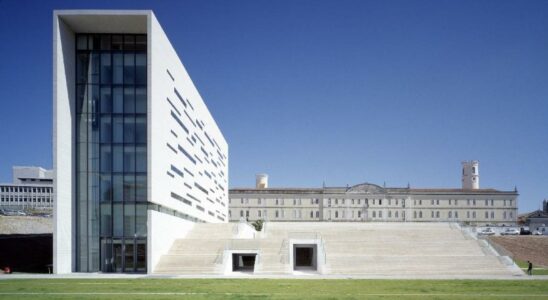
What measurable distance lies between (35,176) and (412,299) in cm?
15790

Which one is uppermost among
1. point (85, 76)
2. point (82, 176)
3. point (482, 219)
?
point (85, 76)

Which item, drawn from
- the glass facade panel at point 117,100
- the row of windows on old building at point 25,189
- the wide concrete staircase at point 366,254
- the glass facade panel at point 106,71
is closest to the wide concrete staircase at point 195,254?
the wide concrete staircase at point 366,254

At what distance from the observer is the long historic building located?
12300 cm

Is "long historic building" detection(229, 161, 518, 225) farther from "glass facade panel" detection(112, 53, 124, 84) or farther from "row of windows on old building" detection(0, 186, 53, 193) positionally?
"glass facade panel" detection(112, 53, 124, 84)

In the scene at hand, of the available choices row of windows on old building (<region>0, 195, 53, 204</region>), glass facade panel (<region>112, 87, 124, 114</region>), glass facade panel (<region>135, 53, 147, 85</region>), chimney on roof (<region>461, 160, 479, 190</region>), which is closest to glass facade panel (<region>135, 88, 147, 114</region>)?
glass facade panel (<region>135, 53, 147, 85</region>)

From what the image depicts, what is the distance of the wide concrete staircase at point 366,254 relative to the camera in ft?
117

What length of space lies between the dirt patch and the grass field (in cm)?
2329

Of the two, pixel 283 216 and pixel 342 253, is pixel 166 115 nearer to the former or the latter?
pixel 342 253

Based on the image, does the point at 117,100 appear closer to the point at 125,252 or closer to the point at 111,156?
the point at 111,156

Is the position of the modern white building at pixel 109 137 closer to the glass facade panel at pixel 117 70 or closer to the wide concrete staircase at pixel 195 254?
the glass facade panel at pixel 117 70

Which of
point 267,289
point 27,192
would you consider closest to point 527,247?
point 267,289

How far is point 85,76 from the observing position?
3744 centimetres

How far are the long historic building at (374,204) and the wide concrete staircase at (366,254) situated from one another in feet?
251

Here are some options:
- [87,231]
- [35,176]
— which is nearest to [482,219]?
[87,231]
